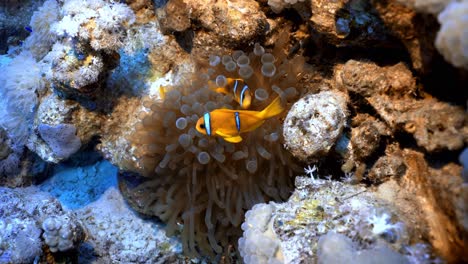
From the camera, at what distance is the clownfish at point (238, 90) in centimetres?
286

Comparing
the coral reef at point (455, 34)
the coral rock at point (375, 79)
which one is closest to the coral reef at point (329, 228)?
the coral rock at point (375, 79)

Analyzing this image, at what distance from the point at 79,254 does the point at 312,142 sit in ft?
8.08

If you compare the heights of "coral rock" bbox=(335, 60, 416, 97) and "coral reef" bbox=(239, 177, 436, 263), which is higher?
"coral rock" bbox=(335, 60, 416, 97)

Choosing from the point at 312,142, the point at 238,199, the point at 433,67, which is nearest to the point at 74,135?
the point at 238,199

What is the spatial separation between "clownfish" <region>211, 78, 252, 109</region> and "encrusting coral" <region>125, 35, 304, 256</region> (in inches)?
2.0

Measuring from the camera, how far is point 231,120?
101 inches

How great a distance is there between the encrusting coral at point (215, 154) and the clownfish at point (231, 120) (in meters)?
0.22

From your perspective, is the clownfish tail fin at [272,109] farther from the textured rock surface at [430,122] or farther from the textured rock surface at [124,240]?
the textured rock surface at [124,240]

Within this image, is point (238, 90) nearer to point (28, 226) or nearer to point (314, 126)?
point (314, 126)

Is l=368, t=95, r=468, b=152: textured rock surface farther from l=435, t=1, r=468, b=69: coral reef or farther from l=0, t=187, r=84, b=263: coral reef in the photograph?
l=0, t=187, r=84, b=263: coral reef

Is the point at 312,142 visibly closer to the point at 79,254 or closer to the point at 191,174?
the point at 191,174

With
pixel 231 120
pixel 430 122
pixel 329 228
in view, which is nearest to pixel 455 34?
pixel 430 122

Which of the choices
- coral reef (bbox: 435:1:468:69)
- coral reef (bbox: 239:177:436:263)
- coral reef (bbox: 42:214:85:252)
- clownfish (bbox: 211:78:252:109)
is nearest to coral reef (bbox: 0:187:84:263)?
coral reef (bbox: 42:214:85:252)

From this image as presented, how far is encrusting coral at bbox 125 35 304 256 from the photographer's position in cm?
288
